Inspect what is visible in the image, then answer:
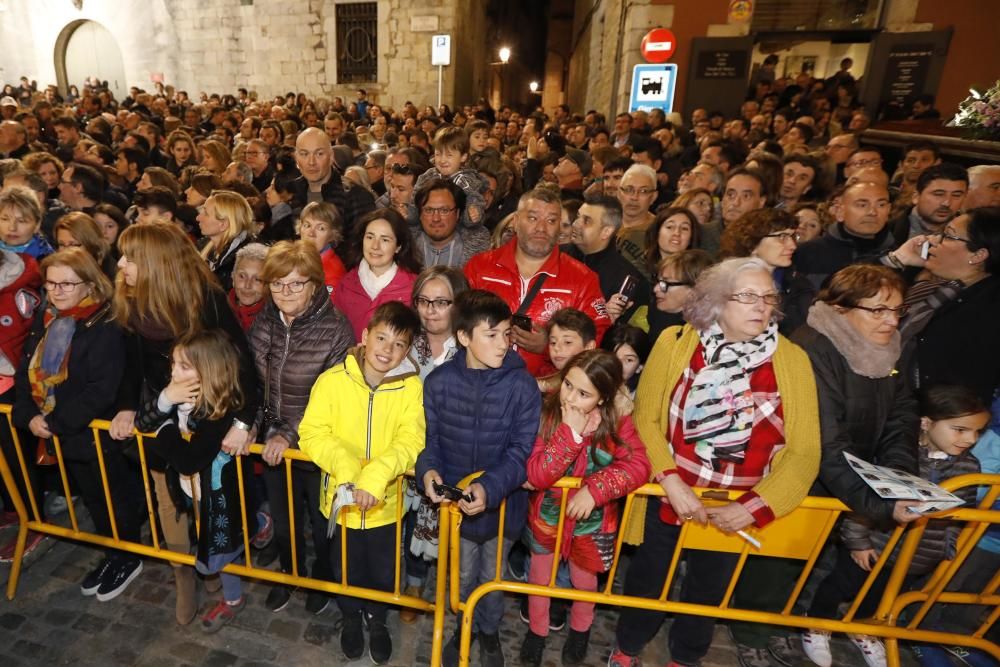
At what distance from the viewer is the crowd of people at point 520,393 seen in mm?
2615

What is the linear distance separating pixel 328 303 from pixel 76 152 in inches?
255

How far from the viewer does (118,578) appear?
11.2 feet

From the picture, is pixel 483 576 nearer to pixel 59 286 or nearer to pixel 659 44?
pixel 59 286

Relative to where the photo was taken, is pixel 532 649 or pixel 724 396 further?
pixel 532 649

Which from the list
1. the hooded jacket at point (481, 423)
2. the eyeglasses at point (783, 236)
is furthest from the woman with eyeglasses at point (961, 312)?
the hooded jacket at point (481, 423)

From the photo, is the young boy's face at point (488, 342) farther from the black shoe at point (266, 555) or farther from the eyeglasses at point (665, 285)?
the black shoe at point (266, 555)

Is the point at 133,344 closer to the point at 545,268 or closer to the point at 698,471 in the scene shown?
the point at 545,268

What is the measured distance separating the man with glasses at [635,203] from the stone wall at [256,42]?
18.9m

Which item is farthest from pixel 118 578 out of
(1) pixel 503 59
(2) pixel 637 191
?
(1) pixel 503 59

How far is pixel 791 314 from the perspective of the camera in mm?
3533

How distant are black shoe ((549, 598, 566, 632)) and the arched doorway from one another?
32.8m

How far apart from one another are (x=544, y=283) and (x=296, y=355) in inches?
65.4

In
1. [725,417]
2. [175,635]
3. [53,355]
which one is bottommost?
[175,635]

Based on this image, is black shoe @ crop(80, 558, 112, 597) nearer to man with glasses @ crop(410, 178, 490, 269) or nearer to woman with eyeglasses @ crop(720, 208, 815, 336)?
man with glasses @ crop(410, 178, 490, 269)
